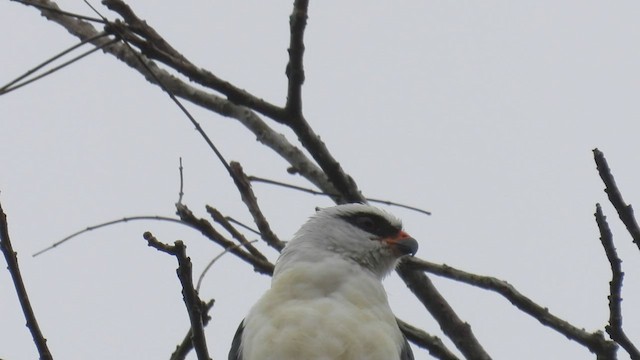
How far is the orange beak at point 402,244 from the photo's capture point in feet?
18.6

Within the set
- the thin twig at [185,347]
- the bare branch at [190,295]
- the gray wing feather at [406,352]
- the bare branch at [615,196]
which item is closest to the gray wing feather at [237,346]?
the gray wing feather at [406,352]

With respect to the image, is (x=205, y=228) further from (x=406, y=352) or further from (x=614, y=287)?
(x=614, y=287)

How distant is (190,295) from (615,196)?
4.11 feet

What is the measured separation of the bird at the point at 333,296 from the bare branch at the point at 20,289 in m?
1.75

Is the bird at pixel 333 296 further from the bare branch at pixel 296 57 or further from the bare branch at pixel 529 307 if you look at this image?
the bare branch at pixel 296 57

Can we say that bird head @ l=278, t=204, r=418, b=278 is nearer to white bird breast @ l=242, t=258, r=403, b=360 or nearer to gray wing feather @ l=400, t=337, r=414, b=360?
white bird breast @ l=242, t=258, r=403, b=360

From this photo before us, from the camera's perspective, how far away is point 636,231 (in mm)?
2768

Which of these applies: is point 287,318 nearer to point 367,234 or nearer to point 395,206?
point 395,206

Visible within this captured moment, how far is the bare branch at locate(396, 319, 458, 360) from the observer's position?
3909mm

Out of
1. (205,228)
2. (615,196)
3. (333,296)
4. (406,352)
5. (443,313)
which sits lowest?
(615,196)

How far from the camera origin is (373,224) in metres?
5.89

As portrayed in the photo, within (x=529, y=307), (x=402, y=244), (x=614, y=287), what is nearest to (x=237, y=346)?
(x=402, y=244)

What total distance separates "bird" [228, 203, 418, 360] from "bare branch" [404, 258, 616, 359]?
1.56 ft

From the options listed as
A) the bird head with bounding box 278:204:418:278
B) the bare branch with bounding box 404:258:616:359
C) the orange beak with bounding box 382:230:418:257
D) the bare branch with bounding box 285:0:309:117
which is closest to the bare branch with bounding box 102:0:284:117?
the bare branch with bounding box 285:0:309:117
